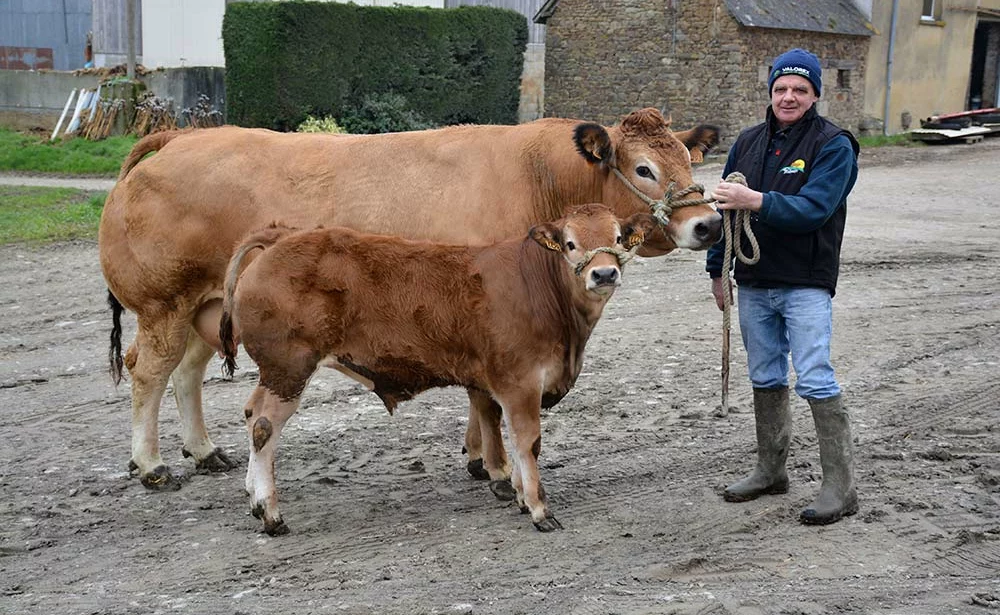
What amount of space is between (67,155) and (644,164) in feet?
60.6

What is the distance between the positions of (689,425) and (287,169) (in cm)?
306

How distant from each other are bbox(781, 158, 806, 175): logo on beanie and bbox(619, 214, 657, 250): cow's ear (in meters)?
0.77

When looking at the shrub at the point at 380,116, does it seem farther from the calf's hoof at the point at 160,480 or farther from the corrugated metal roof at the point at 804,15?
the calf's hoof at the point at 160,480

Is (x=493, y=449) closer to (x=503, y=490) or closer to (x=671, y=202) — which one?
(x=503, y=490)

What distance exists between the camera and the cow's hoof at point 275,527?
18.7ft

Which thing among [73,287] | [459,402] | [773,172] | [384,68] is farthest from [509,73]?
[773,172]

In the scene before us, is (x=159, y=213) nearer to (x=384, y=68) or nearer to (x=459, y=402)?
(x=459, y=402)

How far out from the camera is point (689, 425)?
7492 millimetres

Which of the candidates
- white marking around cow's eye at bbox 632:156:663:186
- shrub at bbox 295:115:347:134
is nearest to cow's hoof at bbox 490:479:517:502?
white marking around cow's eye at bbox 632:156:663:186

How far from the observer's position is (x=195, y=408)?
688 centimetres

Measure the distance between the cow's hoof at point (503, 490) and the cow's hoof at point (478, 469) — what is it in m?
0.28

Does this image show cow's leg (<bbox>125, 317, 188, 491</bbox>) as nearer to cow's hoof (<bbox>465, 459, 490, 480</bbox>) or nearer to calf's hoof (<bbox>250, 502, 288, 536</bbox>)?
calf's hoof (<bbox>250, 502, 288, 536</bbox>)

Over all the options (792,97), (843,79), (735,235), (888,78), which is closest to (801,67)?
(792,97)

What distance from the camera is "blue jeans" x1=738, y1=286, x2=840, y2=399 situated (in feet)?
18.9
